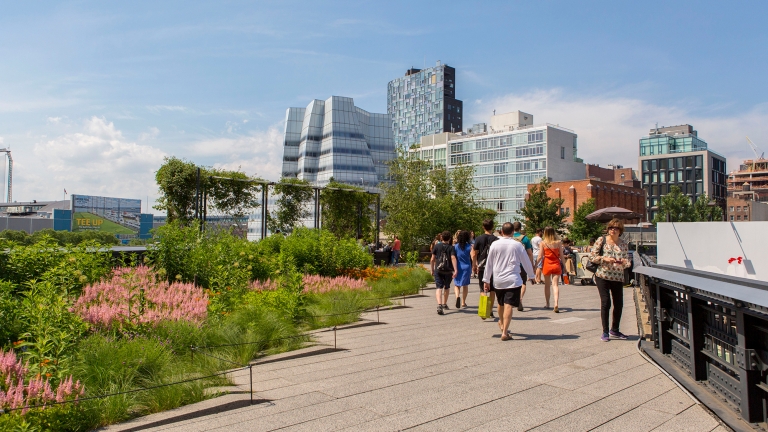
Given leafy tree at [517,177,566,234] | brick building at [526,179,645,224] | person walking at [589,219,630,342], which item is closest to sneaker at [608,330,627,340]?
person walking at [589,219,630,342]

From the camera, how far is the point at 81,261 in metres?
8.49

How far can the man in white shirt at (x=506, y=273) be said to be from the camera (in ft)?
28.4

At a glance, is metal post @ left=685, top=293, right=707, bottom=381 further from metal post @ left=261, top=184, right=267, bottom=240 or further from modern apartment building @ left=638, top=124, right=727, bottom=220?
modern apartment building @ left=638, top=124, right=727, bottom=220

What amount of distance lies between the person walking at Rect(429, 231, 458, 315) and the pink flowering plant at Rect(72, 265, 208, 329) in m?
4.88

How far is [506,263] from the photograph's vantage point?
8883 mm

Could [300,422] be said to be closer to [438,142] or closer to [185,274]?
[185,274]

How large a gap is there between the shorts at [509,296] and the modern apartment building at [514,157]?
328 feet

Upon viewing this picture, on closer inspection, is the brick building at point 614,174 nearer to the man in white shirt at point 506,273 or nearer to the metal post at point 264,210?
the metal post at point 264,210

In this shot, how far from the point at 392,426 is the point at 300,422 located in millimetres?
778

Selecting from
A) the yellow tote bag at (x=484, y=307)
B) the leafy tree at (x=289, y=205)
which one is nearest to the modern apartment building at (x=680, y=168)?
the leafy tree at (x=289, y=205)

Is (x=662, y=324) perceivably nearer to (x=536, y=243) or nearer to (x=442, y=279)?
(x=442, y=279)

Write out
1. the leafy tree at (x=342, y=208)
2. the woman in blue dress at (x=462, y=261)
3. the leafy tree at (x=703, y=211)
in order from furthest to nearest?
the leafy tree at (x=703, y=211) → the leafy tree at (x=342, y=208) → the woman in blue dress at (x=462, y=261)

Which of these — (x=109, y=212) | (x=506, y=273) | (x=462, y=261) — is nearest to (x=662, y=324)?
(x=506, y=273)

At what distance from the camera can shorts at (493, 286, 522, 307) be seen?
28.3 feet
